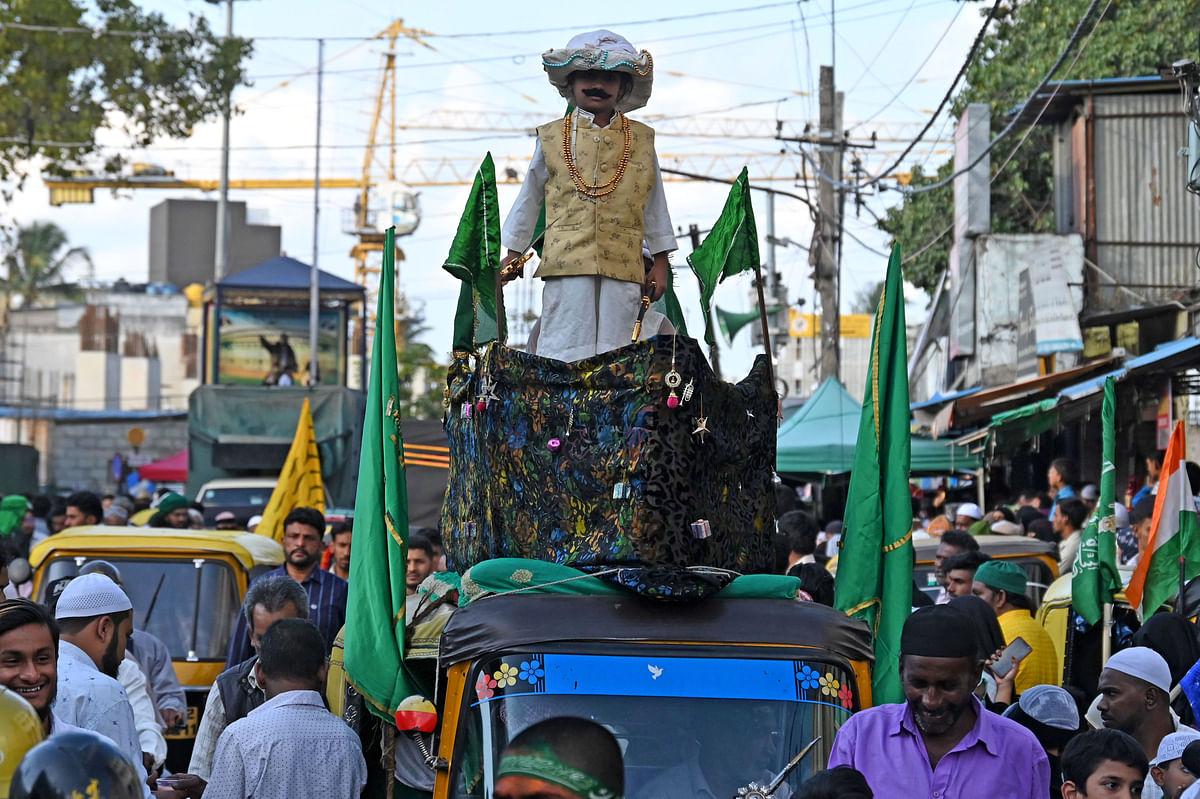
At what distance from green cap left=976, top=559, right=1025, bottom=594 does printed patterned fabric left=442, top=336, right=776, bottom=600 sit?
1959mm

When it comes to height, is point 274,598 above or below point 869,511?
below

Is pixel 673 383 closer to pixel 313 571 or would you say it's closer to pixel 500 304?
pixel 500 304

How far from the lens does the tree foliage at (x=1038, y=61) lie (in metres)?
23.6

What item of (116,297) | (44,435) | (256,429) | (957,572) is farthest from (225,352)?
(116,297)

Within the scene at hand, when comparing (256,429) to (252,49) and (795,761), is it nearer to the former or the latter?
(252,49)

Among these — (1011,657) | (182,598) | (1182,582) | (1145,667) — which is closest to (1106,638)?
(1182,582)

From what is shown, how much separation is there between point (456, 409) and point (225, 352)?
3290 cm

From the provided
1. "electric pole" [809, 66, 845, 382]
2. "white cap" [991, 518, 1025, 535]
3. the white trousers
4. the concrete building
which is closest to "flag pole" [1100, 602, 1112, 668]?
the white trousers

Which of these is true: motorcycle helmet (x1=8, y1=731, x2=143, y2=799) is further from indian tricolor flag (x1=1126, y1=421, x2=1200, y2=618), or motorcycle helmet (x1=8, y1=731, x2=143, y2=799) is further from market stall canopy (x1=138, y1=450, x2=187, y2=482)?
market stall canopy (x1=138, y1=450, x2=187, y2=482)

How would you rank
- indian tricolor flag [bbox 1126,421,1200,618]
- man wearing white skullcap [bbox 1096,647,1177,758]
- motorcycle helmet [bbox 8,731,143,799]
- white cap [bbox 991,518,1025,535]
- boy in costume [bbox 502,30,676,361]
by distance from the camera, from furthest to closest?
white cap [bbox 991,518,1025,535] → indian tricolor flag [bbox 1126,421,1200,618] → boy in costume [bbox 502,30,676,361] → man wearing white skullcap [bbox 1096,647,1177,758] → motorcycle helmet [bbox 8,731,143,799]

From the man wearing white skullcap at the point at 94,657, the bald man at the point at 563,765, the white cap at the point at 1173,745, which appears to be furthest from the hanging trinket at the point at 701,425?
the bald man at the point at 563,765

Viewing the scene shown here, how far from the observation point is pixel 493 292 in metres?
7.09

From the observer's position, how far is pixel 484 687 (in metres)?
5.40

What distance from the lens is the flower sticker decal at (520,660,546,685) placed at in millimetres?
5371
